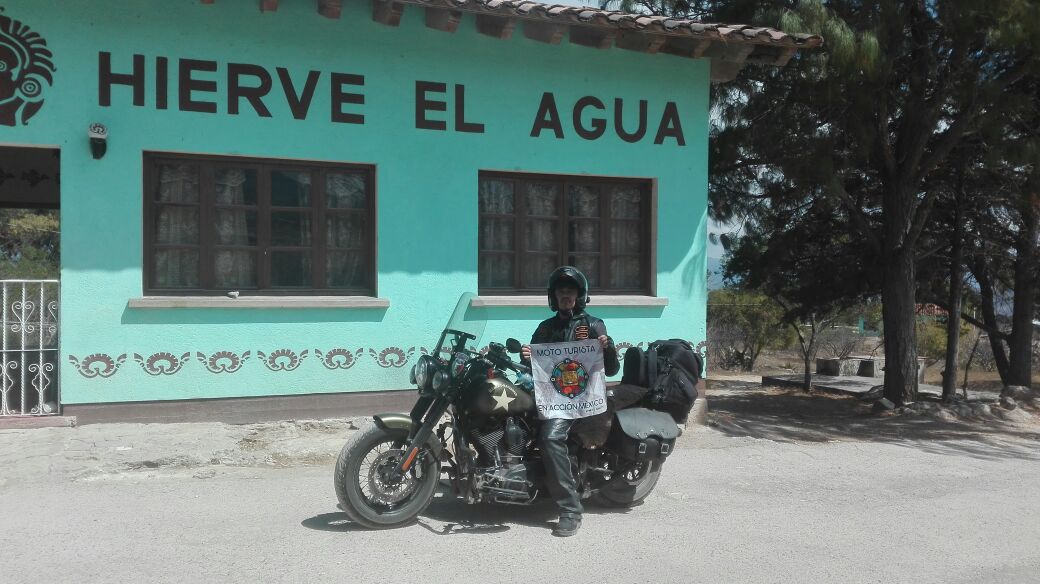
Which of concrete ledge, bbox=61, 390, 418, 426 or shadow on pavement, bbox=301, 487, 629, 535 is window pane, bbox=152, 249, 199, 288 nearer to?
concrete ledge, bbox=61, 390, 418, 426

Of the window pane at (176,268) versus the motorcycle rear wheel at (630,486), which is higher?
the window pane at (176,268)

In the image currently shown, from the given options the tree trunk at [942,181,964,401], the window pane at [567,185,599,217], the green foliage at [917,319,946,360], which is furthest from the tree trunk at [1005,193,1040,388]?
the green foliage at [917,319,946,360]

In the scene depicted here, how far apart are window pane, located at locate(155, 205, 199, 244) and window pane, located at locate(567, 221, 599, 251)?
374 centimetres

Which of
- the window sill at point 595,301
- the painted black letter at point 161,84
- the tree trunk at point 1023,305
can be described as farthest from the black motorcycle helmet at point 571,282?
the tree trunk at point 1023,305

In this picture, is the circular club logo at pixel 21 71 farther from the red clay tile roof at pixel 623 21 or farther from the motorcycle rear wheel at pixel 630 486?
the motorcycle rear wheel at pixel 630 486

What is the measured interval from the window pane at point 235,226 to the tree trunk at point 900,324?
29.9ft

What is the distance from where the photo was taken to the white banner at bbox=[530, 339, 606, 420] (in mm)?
5270

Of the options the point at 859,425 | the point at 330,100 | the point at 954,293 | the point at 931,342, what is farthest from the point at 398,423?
the point at 931,342

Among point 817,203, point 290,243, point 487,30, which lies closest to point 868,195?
point 817,203

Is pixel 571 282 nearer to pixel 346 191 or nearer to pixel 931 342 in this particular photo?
pixel 346 191

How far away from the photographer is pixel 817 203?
13016 millimetres

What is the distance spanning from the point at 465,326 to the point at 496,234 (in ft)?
11.7

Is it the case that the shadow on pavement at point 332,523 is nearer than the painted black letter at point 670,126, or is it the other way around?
the shadow on pavement at point 332,523

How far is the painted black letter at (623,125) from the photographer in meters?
9.12
